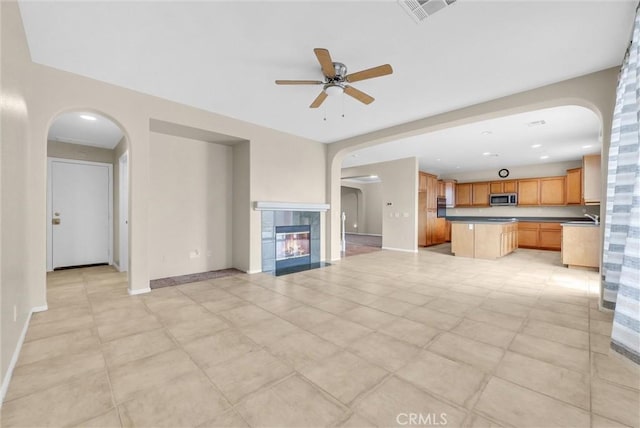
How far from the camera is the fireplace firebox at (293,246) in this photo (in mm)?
5352

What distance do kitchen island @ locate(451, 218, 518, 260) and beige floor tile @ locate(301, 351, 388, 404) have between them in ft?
18.8

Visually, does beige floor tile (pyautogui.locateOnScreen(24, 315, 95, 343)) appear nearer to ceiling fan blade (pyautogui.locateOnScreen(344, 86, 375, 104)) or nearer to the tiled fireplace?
the tiled fireplace

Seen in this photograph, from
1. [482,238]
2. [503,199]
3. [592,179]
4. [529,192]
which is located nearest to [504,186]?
[503,199]

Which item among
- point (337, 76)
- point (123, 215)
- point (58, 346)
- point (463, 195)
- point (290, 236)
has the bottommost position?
point (58, 346)

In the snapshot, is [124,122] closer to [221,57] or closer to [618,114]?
[221,57]

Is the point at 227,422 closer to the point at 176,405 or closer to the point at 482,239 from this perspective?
the point at 176,405

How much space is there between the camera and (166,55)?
9.17ft

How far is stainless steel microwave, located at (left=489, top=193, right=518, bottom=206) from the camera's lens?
885cm

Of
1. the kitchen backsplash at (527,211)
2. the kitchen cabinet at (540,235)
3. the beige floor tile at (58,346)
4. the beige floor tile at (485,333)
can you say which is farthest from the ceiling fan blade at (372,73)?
the kitchen backsplash at (527,211)

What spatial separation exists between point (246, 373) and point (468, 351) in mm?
1749

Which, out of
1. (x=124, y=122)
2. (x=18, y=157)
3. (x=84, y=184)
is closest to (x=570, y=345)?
(x=18, y=157)

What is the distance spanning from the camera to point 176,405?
1565 millimetres

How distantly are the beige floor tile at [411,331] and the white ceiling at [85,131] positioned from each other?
15.6 ft

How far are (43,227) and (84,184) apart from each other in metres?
3.06
